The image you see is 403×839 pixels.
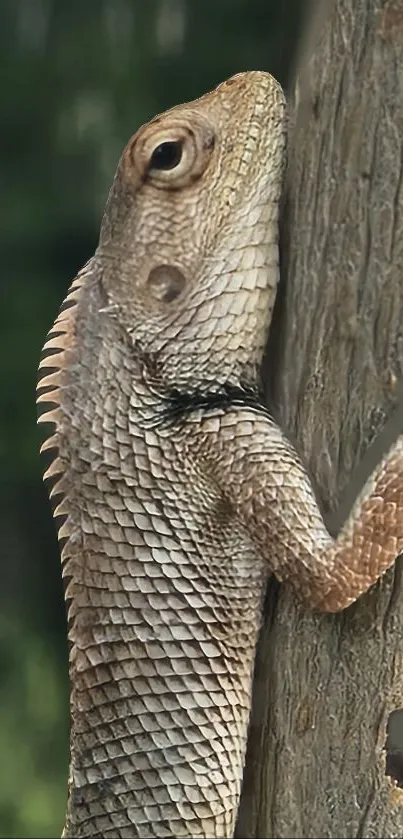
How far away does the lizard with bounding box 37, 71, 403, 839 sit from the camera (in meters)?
0.95

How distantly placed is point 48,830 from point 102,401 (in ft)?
3.69

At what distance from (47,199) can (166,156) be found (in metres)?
0.68

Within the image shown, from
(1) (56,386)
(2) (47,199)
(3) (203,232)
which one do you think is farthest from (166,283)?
(2) (47,199)

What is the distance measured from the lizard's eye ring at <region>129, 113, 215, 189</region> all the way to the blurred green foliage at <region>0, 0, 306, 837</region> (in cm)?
33

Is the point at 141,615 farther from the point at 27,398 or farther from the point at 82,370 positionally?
the point at 27,398

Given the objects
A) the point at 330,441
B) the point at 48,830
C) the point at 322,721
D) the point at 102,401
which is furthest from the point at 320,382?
the point at 48,830

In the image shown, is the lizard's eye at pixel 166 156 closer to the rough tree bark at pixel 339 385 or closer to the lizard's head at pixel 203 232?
the lizard's head at pixel 203 232

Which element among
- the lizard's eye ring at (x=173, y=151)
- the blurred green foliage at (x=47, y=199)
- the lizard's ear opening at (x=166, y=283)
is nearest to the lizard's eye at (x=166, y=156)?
the lizard's eye ring at (x=173, y=151)

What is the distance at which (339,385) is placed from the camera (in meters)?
0.92

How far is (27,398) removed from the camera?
1667mm

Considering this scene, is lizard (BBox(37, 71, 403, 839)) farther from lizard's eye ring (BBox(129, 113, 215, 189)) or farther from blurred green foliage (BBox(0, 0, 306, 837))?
blurred green foliage (BBox(0, 0, 306, 837))

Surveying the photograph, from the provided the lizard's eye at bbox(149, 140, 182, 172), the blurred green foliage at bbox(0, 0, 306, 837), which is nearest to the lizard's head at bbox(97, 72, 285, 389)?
the lizard's eye at bbox(149, 140, 182, 172)

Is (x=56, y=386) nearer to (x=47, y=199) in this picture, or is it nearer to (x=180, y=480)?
(x=180, y=480)

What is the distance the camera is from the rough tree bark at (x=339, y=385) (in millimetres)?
865
